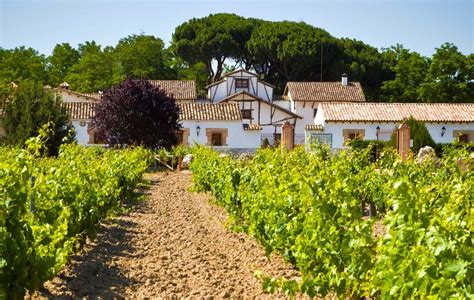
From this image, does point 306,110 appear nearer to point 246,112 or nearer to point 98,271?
point 246,112

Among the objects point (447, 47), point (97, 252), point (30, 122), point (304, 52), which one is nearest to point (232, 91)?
point (304, 52)

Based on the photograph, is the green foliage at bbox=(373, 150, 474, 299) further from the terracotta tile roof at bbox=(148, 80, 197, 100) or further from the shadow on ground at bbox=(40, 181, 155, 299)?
the terracotta tile roof at bbox=(148, 80, 197, 100)

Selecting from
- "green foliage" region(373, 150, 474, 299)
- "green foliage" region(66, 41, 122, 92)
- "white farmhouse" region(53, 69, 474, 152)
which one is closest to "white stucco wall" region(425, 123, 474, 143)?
"white farmhouse" region(53, 69, 474, 152)

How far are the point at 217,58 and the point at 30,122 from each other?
119ft

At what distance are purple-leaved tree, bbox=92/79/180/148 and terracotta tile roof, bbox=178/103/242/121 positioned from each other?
25.4ft

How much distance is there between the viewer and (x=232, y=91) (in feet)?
164

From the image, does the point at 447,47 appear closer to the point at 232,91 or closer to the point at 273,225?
the point at 232,91

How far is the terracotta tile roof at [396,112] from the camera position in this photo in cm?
3888

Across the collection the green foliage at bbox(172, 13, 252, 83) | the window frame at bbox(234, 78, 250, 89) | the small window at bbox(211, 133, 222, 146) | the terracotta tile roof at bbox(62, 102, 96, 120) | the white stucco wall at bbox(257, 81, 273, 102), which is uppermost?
the green foliage at bbox(172, 13, 252, 83)

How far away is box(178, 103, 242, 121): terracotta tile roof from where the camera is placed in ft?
128

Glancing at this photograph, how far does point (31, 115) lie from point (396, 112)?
2096cm

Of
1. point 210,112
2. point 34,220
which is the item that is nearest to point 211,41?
point 210,112

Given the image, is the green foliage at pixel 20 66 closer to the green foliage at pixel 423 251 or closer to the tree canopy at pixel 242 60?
the tree canopy at pixel 242 60

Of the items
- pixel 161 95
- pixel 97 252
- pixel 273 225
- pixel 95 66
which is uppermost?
pixel 95 66
